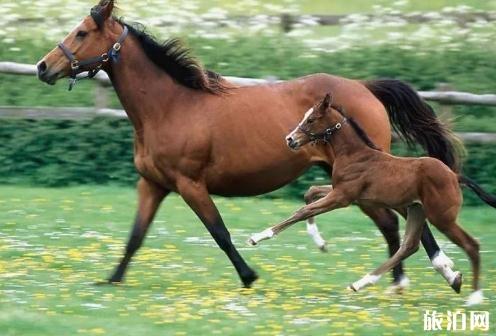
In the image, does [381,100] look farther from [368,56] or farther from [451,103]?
[368,56]

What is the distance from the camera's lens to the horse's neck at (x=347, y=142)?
9266mm

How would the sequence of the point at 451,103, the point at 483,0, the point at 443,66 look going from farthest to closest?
the point at 483,0 → the point at 443,66 → the point at 451,103

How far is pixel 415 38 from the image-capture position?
16.7 m

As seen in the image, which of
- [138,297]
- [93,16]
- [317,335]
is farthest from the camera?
[93,16]

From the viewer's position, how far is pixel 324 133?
30.3 feet

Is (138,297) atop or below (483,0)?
atop

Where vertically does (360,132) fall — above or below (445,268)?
above

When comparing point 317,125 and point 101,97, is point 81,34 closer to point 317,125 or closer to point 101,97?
point 317,125

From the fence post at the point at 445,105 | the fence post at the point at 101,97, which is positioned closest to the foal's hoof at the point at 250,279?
the fence post at the point at 445,105

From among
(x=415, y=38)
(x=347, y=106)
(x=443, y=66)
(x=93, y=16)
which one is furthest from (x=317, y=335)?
(x=415, y=38)

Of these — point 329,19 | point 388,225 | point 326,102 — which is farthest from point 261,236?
point 329,19

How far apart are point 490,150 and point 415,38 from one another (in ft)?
9.54

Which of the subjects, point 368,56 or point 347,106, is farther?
point 368,56
